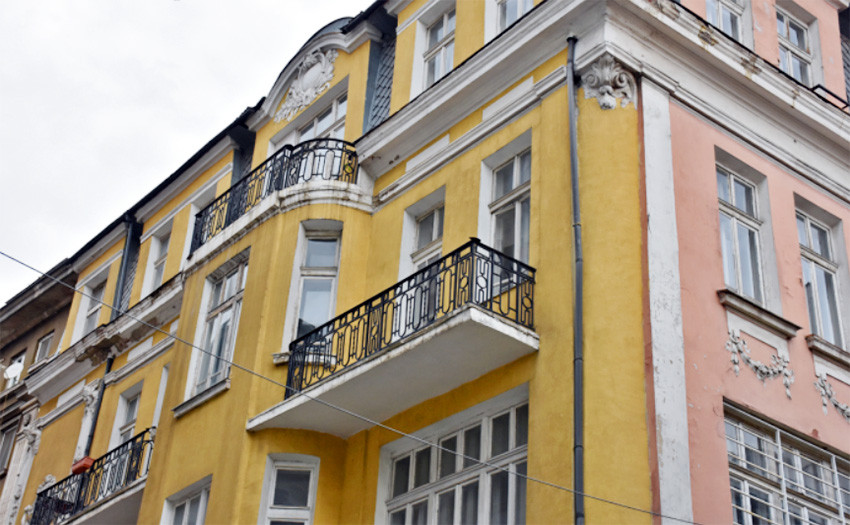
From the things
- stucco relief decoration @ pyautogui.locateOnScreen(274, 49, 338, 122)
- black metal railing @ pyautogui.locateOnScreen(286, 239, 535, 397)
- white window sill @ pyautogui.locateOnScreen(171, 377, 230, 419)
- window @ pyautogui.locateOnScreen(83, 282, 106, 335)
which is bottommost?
white window sill @ pyautogui.locateOnScreen(171, 377, 230, 419)

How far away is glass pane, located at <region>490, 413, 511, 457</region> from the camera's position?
1371cm

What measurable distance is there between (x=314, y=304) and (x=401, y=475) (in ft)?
10.1

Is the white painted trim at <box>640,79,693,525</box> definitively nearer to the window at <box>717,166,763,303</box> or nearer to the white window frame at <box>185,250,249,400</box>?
the window at <box>717,166,763,303</box>

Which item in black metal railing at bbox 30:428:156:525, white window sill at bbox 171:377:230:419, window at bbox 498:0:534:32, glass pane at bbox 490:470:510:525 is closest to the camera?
glass pane at bbox 490:470:510:525

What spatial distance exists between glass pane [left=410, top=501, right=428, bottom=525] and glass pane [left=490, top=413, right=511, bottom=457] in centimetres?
124

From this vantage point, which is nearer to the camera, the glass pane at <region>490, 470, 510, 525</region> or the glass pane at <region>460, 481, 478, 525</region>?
the glass pane at <region>490, 470, 510, 525</region>

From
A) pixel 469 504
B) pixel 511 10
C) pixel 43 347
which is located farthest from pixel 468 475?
pixel 43 347

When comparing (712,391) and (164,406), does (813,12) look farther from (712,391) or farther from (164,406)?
(164,406)

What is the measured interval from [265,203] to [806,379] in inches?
316

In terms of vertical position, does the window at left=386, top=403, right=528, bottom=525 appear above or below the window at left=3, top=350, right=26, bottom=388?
below

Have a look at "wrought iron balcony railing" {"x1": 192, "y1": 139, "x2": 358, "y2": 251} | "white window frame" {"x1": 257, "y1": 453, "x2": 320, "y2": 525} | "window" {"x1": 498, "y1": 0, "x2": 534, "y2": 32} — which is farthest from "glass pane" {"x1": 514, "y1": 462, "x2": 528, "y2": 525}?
"window" {"x1": 498, "y1": 0, "x2": 534, "y2": 32}

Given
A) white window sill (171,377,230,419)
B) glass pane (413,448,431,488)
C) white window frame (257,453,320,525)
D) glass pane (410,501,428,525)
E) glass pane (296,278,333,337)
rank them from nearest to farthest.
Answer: glass pane (410,501,428,525) → glass pane (413,448,431,488) → white window frame (257,453,320,525) → white window sill (171,377,230,419) → glass pane (296,278,333,337)

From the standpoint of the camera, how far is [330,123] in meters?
19.8

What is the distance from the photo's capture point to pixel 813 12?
18406 mm
